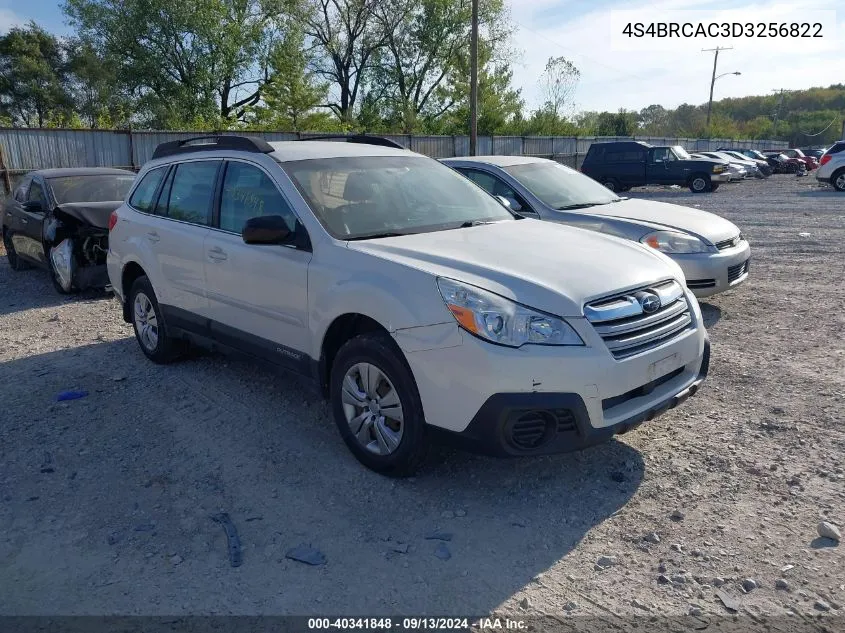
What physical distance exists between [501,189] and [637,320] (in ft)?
14.2

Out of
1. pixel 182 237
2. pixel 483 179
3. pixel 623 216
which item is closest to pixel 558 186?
pixel 483 179

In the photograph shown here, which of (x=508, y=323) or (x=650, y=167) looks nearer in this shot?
(x=508, y=323)

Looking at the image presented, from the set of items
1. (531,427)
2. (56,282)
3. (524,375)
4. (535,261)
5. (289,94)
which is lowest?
(56,282)

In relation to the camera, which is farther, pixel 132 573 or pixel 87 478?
pixel 87 478

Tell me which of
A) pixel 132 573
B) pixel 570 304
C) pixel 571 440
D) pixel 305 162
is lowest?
pixel 132 573

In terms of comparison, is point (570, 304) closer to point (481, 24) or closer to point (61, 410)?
point (61, 410)

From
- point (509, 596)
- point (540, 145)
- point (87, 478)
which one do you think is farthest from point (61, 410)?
point (540, 145)

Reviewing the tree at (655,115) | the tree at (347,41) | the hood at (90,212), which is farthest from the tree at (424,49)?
the tree at (655,115)

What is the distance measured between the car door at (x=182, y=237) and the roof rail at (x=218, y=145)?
0.41 ft

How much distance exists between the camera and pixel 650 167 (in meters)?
25.1

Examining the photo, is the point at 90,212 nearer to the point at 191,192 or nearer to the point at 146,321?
the point at 146,321

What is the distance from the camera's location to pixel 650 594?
2.88m

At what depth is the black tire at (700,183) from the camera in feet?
Result: 82.8

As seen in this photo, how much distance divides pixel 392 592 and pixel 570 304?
1557 millimetres
